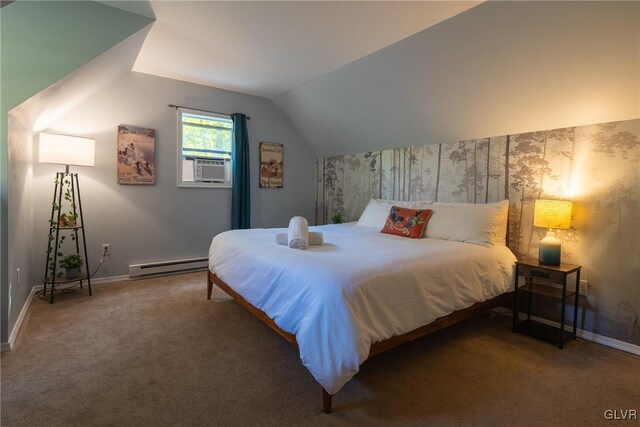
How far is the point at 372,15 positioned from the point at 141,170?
3.05 m

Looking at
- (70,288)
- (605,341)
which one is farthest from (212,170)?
(605,341)

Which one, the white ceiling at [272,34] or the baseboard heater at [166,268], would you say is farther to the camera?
the baseboard heater at [166,268]

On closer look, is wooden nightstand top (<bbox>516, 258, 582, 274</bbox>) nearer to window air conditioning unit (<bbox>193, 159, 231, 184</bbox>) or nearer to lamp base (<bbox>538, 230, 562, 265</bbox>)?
lamp base (<bbox>538, 230, 562, 265</bbox>)

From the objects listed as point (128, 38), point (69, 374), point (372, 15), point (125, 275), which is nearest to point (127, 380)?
point (69, 374)

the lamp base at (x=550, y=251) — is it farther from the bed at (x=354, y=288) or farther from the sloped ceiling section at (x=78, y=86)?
the sloped ceiling section at (x=78, y=86)

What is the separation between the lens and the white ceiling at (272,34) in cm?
230

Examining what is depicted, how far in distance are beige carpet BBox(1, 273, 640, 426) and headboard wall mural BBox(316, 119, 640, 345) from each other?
0.39 meters

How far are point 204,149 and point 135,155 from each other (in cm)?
86

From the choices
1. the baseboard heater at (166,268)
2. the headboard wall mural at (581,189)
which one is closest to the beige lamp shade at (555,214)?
the headboard wall mural at (581,189)

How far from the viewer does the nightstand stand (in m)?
2.26

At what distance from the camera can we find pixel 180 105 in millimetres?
3967

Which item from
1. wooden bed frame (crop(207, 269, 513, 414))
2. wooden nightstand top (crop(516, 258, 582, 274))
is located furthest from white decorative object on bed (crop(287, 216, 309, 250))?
wooden nightstand top (crop(516, 258, 582, 274))

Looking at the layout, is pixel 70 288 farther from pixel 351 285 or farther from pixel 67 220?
pixel 351 285

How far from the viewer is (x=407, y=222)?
303 cm
